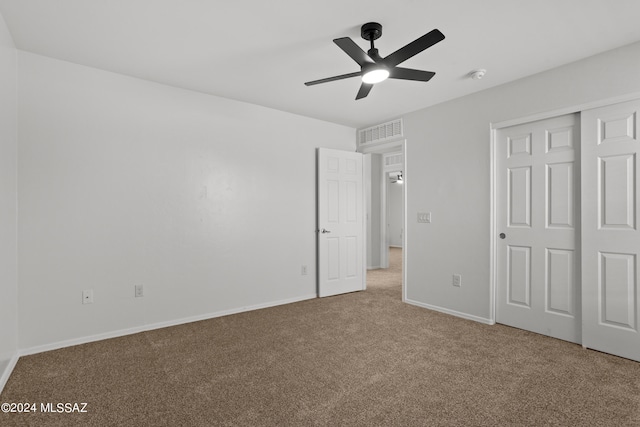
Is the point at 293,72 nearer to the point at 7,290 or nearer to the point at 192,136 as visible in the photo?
the point at 192,136

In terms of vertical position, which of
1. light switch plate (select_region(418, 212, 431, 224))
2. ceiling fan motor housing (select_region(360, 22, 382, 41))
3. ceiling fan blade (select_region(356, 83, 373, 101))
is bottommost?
light switch plate (select_region(418, 212, 431, 224))

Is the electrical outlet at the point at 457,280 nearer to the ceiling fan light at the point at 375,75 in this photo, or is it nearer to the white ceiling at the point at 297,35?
the white ceiling at the point at 297,35

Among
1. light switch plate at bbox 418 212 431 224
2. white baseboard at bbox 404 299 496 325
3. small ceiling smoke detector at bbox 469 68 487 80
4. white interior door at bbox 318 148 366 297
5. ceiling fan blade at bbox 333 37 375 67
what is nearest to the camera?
ceiling fan blade at bbox 333 37 375 67

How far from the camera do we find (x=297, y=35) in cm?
251

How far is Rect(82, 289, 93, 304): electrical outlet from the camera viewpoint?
3.01m

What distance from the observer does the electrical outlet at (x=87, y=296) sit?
119 inches

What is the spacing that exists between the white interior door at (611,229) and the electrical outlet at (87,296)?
175 inches

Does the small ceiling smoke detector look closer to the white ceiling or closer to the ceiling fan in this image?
the white ceiling

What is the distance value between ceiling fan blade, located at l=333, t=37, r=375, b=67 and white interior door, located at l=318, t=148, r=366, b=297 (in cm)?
233

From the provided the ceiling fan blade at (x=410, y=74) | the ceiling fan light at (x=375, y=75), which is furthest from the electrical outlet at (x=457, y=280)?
the ceiling fan light at (x=375, y=75)

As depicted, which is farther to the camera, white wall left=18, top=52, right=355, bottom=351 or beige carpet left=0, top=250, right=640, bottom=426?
white wall left=18, top=52, right=355, bottom=351

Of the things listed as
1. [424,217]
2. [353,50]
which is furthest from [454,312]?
[353,50]

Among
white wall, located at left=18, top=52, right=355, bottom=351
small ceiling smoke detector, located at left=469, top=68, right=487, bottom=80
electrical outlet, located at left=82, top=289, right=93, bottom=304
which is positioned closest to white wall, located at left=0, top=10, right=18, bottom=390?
white wall, located at left=18, top=52, right=355, bottom=351

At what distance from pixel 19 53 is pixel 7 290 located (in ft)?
6.40
